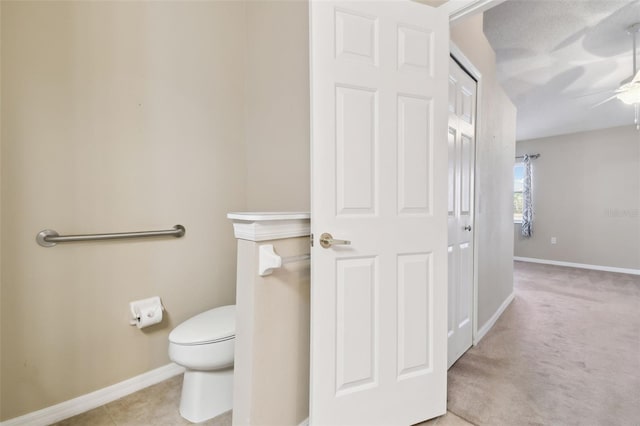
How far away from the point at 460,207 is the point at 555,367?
128cm

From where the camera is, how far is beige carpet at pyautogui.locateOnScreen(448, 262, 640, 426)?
1567mm

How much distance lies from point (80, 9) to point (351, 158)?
5.35 ft

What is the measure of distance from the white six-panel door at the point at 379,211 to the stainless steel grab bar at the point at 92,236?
3.53 feet

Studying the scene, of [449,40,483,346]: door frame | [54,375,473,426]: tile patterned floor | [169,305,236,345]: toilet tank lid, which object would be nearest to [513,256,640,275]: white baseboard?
[449,40,483,346]: door frame

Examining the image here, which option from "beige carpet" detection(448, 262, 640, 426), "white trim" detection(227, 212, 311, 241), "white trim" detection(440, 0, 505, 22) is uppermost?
"white trim" detection(440, 0, 505, 22)

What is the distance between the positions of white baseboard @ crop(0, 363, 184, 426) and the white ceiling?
11.9 feet

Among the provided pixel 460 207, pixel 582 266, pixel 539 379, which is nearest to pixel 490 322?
pixel 539 379

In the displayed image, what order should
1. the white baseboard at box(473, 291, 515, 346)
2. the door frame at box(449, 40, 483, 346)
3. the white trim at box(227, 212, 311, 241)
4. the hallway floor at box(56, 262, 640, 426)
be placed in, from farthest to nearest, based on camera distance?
the white baseboard at box(473, 291, 515, 346) → the door frame at box(449, 40, 483, 346) → the hallway floor at box(56, 262, 640, 426) → the white trim at box(227, 212, 311, 241)

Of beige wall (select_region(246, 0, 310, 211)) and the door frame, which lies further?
the door frame

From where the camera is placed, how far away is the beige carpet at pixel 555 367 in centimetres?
157

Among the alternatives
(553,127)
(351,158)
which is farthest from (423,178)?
(553,127)

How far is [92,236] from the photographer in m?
1.54

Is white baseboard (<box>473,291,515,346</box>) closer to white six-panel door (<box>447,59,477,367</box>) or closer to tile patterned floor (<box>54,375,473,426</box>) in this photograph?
white six-panel door (<box>447,59,477,367</box>)

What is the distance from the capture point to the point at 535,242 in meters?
6.00
